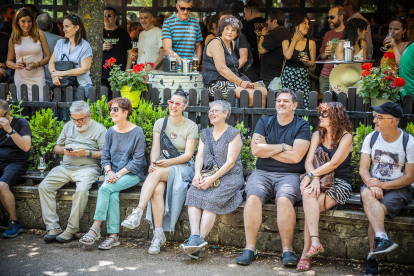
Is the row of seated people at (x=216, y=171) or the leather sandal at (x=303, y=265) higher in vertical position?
the row of seated people at (x=216, y=171)

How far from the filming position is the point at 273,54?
8078mm

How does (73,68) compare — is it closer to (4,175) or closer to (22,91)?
(22,91)

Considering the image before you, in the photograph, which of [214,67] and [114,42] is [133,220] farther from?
[114,42]

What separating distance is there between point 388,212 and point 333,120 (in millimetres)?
994

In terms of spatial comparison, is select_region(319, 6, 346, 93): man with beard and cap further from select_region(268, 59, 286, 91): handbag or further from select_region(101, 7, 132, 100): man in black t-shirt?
select_region(101, 7, 132, 100): man in black t-shirt

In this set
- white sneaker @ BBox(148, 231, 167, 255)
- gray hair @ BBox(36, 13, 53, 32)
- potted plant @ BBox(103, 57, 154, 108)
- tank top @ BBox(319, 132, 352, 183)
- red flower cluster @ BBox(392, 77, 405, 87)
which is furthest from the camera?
gray hair @ BBox(36, 13, 53, 32)

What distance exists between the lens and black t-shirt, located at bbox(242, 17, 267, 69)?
28.2 ft

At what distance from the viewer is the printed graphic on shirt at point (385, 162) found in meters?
4.62

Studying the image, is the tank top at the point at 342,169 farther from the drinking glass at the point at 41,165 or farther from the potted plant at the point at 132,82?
the drinking glass at the point at 41,165

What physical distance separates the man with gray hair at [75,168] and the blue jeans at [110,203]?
264 mm

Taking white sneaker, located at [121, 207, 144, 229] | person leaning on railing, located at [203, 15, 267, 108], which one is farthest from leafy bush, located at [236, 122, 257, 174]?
white sneaker, located at [121, 207, 144, 229]

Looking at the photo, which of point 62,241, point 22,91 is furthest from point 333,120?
point 22,91

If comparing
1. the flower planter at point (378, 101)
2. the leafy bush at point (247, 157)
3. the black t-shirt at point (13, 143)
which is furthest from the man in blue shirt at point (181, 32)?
the flower planter at point (378, 101)

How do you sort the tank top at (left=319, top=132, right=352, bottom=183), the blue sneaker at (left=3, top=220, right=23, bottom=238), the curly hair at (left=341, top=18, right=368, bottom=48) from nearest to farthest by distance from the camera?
the tank top at (left=319, top=132, right=352, bottom=183) → the blue sneaker at (left=3, top=220, right=23, bottom=238) → the curly hair at (left=341, top=18, right=368, bottom=48)
